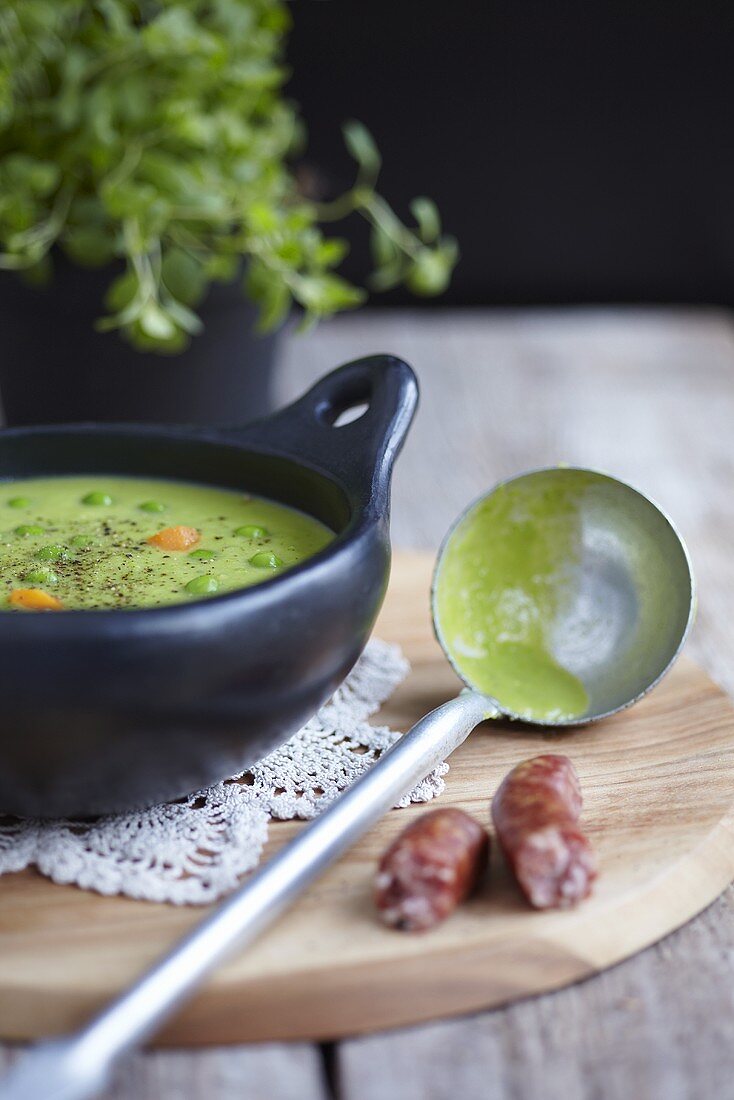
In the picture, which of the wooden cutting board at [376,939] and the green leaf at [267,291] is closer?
the wooden cutting board at [376,939]

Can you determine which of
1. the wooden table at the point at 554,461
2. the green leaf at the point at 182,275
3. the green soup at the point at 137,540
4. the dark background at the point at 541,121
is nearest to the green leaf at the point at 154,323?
the green leaf at the point at 182,275

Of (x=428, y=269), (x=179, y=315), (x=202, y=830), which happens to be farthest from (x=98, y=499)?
(x=428, y=269)

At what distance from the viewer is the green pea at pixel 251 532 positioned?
132cm

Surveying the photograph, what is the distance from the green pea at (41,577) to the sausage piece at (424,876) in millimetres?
402

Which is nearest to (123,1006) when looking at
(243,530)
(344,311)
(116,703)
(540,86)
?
(116,703)

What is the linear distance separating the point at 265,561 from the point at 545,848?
0.40m

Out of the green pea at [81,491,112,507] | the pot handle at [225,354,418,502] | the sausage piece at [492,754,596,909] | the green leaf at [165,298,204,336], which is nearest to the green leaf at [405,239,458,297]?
the green leaf at [165,298,204,336]

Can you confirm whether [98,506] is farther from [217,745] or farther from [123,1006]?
[123,1006]

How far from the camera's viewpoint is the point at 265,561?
1.24 m

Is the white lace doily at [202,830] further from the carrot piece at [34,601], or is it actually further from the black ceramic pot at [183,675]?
the carrot piece at [34,601]

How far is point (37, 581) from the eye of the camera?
118 centimetres

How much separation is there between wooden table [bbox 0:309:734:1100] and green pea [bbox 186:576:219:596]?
40cm

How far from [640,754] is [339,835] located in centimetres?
40

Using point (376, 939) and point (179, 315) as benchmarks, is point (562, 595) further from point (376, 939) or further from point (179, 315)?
point (179, 315)
